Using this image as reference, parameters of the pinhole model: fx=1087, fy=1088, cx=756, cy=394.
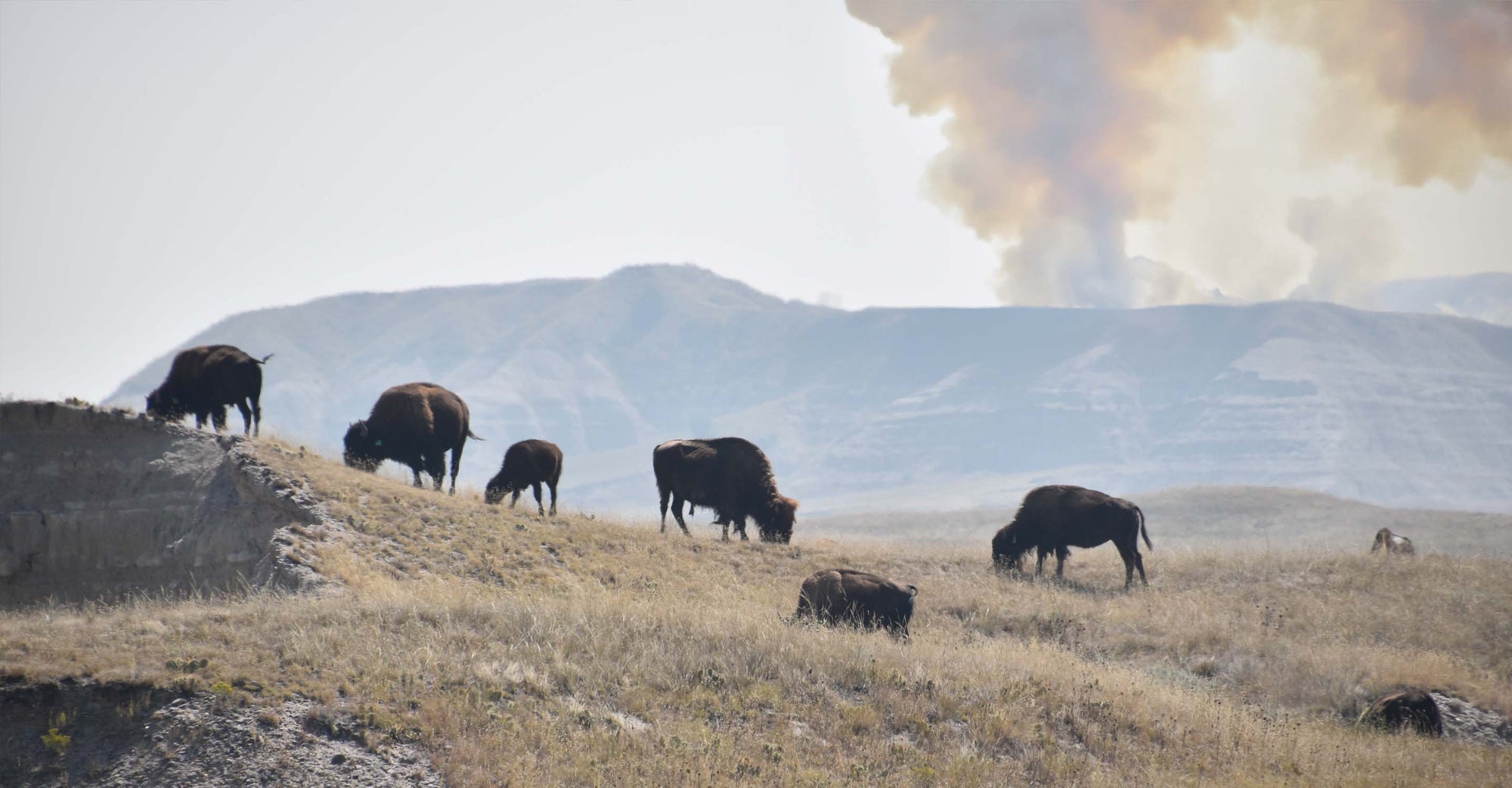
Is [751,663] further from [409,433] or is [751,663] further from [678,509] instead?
[409,433]

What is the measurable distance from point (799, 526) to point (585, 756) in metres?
64.0

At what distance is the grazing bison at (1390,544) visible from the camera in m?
25.7

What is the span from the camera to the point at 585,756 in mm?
10508

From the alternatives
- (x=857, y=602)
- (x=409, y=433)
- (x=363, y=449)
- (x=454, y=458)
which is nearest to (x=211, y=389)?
(x=363, y=449)

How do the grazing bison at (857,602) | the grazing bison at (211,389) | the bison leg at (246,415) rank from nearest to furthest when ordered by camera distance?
the grazing bison at (857,602), the bison leg at (246,415), the grazing bison at (211,389)

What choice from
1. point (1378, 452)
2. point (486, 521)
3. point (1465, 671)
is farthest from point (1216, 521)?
point (1378, 452)

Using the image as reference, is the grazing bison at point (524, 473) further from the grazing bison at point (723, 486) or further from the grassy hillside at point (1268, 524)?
the grassy hillside at point (1268, 524)

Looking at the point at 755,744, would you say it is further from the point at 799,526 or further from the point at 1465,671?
the point at 799,526

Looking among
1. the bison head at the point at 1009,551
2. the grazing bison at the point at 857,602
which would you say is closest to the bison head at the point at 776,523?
the bison head at the point at 1009,551

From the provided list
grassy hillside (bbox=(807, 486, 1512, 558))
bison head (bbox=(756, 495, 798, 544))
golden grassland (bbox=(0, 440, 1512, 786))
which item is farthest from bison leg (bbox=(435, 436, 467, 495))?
grassy hillside (bbox=(807, 486, 1512, 558))

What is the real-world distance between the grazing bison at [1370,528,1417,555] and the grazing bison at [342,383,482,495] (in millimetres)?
21315

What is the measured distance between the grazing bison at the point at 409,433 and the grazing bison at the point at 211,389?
6.86ft

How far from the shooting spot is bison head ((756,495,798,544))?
24.8 meters

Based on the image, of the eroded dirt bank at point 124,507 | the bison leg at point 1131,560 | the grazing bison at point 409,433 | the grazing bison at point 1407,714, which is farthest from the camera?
the grazing bison at point 409,433
